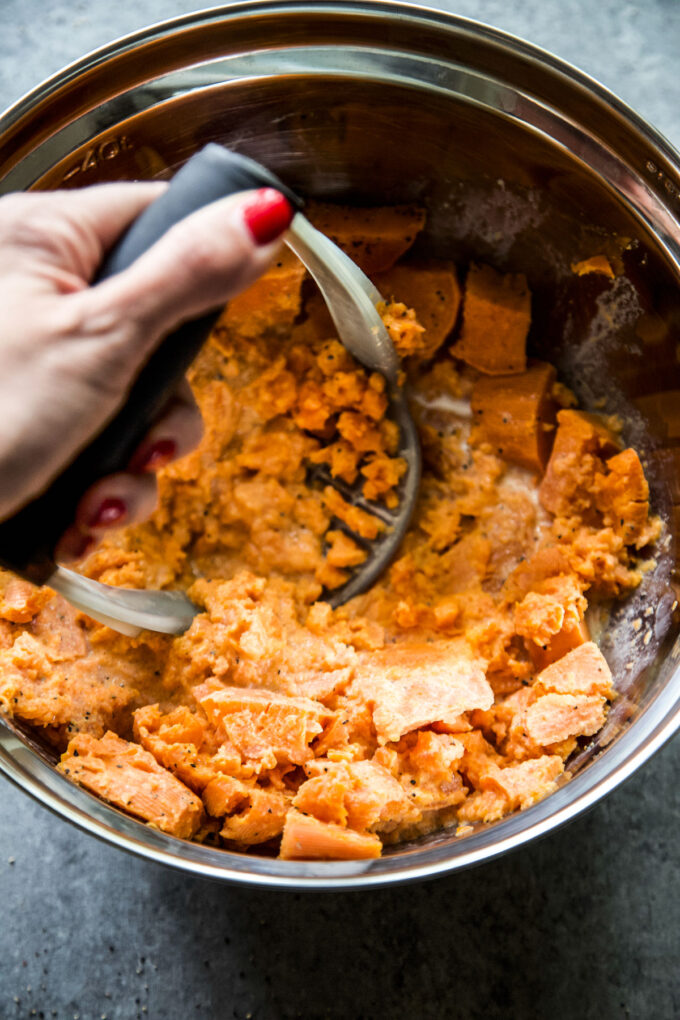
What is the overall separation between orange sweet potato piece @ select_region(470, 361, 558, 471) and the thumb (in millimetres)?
805

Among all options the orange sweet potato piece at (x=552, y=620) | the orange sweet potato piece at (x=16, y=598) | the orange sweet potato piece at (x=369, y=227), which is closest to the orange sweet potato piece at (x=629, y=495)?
the orange sweet potato piece at (x=552, y=620)

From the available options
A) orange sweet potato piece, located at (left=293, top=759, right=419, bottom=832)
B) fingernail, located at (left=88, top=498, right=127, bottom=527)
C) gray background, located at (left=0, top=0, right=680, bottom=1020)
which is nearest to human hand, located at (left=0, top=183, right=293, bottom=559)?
fingernail, located at (left=88, top=498, right=127, bottom=527)

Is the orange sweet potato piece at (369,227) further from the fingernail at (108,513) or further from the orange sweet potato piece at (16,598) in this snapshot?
the orange sweet potato piece at (16,598)

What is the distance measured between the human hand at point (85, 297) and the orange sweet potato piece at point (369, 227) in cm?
56

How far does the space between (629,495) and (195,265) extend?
3.11ft

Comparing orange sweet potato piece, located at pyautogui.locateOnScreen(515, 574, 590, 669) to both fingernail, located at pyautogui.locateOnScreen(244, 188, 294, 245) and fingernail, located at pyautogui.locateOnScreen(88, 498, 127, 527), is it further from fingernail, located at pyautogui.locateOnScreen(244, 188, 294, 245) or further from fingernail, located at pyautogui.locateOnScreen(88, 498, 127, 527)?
fingernail, located at pyautogui.locateOnScreen(244, 188, 294, 245)

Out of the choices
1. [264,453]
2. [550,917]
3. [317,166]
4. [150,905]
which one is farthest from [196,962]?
[317,166]

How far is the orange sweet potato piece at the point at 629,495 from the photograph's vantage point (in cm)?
146

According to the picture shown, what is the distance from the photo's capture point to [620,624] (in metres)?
1.45

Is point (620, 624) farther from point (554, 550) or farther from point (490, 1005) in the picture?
point (490, 1005)

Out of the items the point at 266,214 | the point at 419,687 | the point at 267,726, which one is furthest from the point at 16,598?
the point at 266,214

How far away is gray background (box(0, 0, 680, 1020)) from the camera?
1.46 meters

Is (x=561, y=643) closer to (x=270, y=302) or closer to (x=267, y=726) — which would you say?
(x=267, y=726)

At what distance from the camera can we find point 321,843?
1.15 metres
